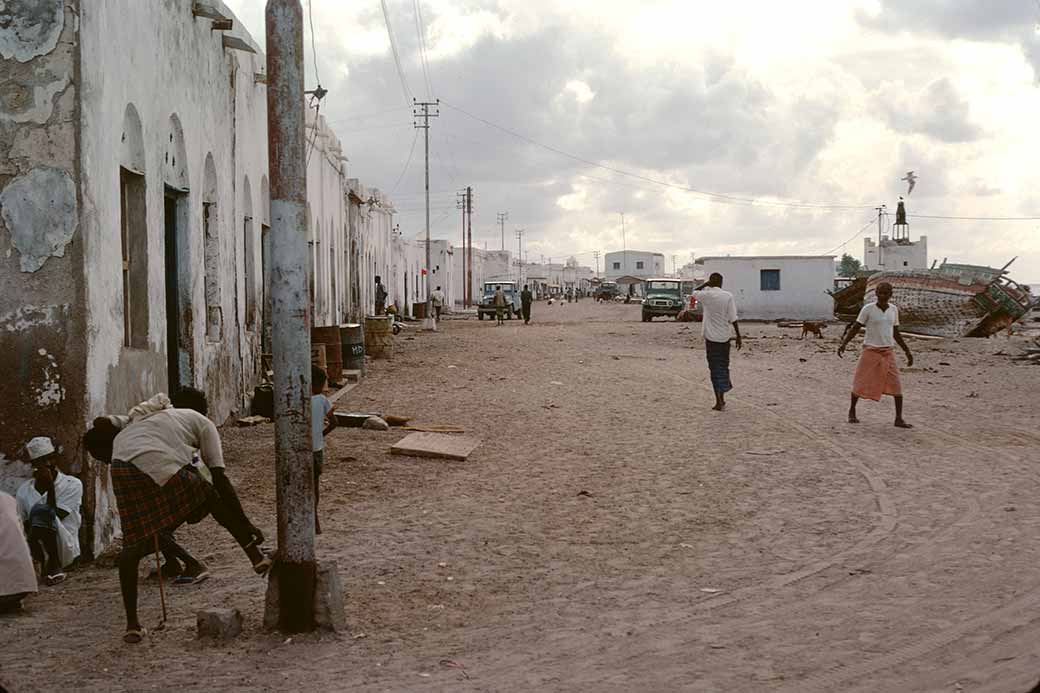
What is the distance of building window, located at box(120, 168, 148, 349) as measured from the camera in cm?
883

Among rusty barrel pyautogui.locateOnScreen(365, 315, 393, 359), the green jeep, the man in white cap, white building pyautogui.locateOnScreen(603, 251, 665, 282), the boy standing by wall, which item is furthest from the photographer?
white building pyautogui.locateOnScreen(603, 251, 665, 282)

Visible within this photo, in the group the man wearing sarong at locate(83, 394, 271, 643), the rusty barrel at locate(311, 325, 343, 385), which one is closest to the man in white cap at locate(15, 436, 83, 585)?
the man wearing sarong at locate(83, 394, 271, 643)

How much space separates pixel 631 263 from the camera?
144875 mm

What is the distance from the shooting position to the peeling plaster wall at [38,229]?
22.3 ft

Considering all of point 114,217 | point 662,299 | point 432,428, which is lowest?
point 432,428

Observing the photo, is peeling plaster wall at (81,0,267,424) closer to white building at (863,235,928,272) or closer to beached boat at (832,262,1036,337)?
beached boat at (832,262,1036,337)

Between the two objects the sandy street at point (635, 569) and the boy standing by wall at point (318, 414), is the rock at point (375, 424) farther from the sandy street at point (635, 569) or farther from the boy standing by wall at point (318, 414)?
the boy standing by wall at point (318, 414)

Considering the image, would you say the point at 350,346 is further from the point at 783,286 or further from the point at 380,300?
the point at 783,286

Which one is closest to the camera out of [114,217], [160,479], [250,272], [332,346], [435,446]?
[160,479]

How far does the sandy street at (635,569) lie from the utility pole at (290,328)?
319mm

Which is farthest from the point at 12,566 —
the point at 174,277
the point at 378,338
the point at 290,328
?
the point at 378,338

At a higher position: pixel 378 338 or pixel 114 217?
pixel 114 217

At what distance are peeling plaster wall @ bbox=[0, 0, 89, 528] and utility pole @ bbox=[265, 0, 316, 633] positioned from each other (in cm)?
226

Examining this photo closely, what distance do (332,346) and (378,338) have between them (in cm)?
617
